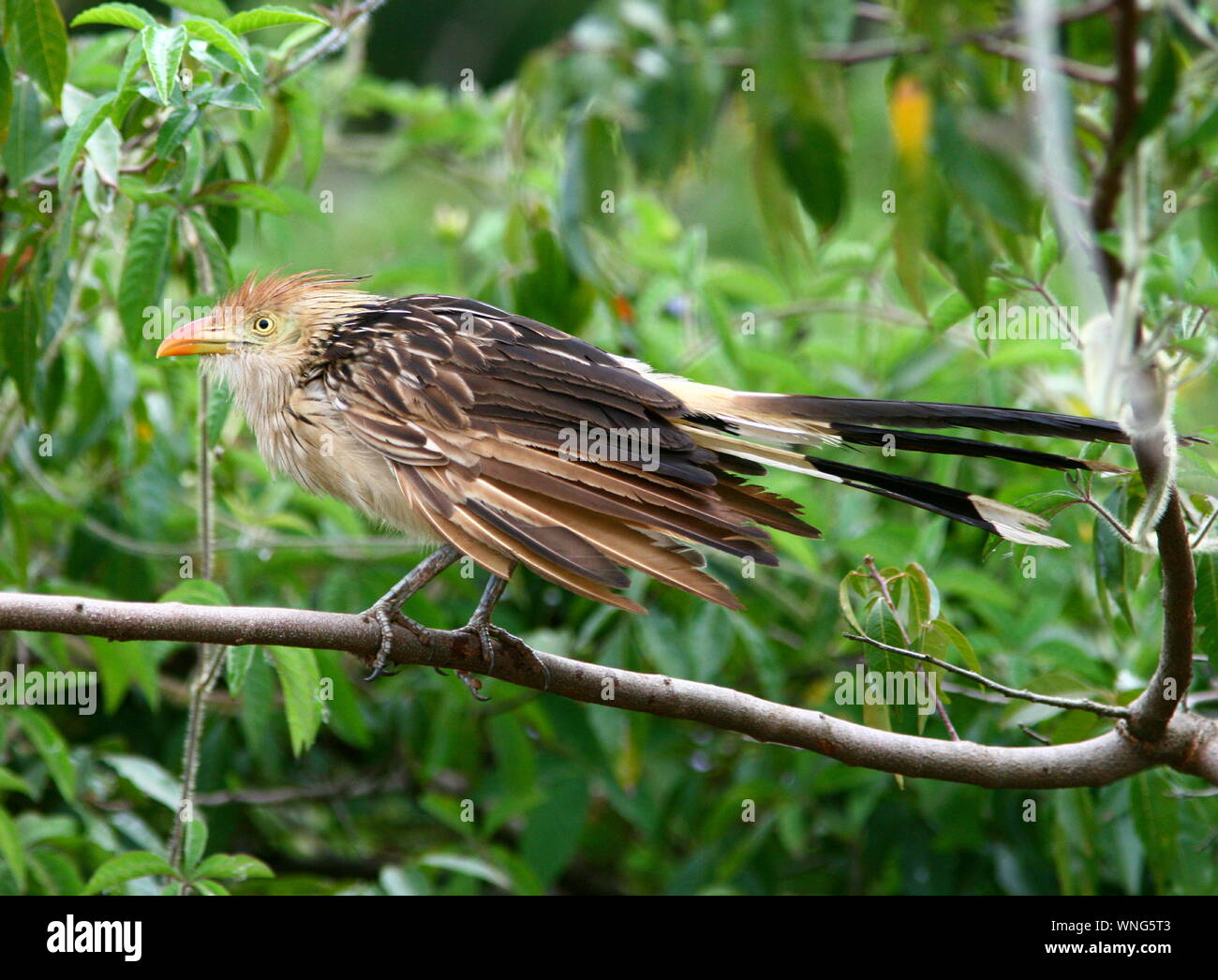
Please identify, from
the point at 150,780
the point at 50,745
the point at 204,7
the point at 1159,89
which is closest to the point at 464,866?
the point at 150,780

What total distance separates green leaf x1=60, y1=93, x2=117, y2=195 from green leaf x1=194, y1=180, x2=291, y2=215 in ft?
1.12

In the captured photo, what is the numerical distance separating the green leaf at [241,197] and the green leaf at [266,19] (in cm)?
33

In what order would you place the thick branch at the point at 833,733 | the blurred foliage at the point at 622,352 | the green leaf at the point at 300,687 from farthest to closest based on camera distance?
the green leaf at the point at 300,687 → the thick branch at the point at 833,733 → the blurred foliage at the point at 622,352

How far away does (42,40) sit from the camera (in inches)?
89.0

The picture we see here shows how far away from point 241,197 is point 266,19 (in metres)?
0.40

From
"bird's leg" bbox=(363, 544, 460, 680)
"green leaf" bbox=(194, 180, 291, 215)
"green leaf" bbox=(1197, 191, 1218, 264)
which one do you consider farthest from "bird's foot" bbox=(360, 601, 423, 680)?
"green leaf" bbox=(1197, 191, 1218, 264)

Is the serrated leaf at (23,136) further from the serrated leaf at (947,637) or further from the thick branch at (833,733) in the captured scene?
the serrated leaf at (947,637)

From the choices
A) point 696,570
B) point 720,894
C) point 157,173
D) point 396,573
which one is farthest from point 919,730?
point 157,173

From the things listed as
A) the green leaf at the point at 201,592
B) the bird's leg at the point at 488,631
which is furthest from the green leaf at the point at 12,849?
the bird's leg at the point at 488,631

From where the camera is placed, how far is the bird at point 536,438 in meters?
2.03

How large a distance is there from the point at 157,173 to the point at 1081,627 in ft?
A: 10.1

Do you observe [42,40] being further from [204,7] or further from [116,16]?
[204,7]
